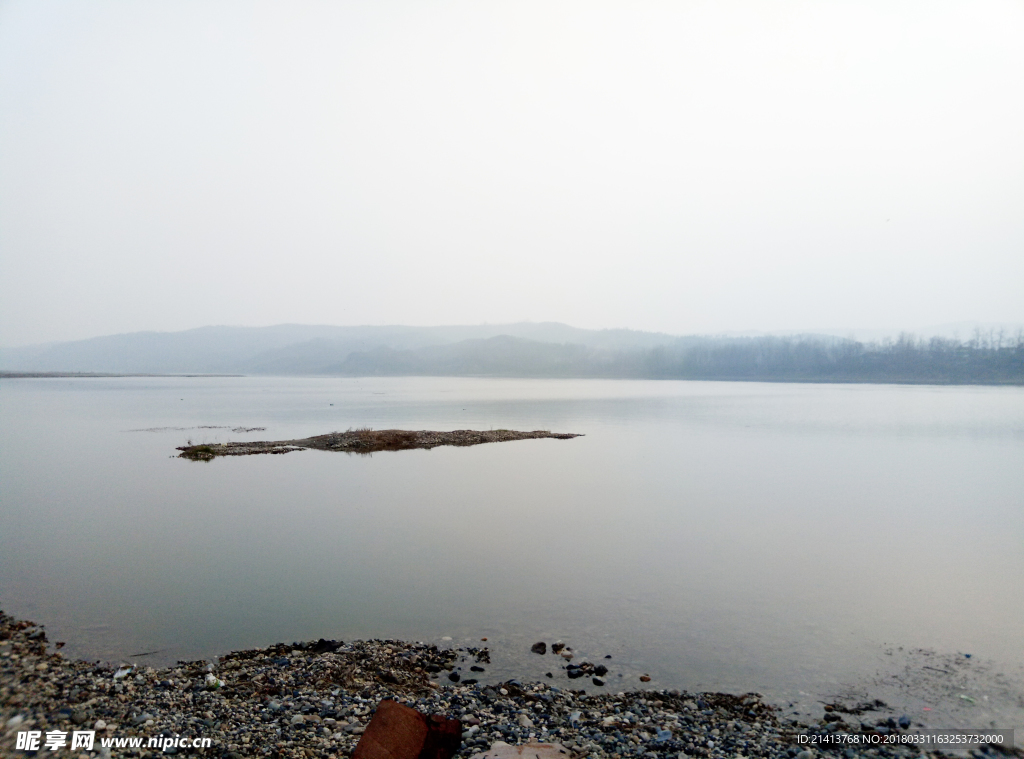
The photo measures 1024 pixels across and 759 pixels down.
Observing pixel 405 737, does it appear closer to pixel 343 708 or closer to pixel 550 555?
pixel 343 708

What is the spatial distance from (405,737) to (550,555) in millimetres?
6104

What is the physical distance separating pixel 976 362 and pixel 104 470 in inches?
4755

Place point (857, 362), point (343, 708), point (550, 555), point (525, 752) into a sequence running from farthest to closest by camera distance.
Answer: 1. point (857, 362)
2. point (550, 555)
3. point (343, 708)
4. point (525, 752)

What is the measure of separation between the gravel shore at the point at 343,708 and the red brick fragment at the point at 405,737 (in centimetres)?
17

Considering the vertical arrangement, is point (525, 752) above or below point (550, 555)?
above

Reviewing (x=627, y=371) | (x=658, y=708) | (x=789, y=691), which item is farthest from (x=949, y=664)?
(x=627, y=371)

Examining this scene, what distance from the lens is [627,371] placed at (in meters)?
152

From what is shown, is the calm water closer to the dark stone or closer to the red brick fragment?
the dark stone

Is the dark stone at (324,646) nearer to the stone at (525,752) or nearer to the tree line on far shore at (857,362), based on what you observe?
the stone at (525,752)

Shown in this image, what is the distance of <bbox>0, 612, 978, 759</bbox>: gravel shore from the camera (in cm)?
459

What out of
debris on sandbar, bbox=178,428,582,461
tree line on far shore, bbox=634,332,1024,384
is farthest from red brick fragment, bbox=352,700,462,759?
tree line on far shore, bbox=634,332,1024,384

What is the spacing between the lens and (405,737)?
4.31 m

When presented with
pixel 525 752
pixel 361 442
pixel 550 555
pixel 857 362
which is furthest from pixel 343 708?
pixel 857 362

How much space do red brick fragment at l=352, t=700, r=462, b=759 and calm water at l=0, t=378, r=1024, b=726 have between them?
5.61 feet
